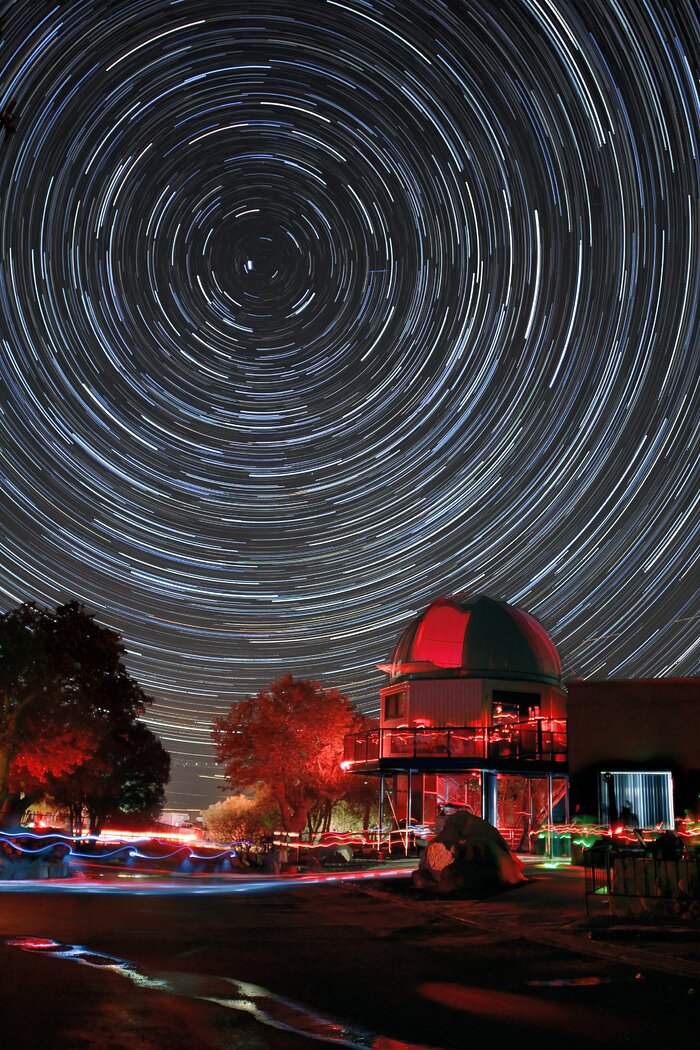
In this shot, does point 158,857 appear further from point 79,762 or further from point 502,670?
point 502,670

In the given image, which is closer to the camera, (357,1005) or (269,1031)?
(269,1031)

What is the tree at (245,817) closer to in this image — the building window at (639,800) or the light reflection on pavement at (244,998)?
the building window at (639,800)

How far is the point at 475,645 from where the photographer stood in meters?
45.0

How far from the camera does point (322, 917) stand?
57.9 feet

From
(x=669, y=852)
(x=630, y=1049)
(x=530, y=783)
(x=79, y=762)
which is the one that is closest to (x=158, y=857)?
(x=79, y=762)

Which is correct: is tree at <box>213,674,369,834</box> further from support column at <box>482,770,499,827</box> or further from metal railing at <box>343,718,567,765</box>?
support column at <box>482,770,499,827</box>

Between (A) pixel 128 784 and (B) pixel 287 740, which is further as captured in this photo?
(A) pixel 128 784

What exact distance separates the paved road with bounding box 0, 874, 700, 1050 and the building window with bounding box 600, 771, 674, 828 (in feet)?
39.7

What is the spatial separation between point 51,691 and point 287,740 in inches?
693

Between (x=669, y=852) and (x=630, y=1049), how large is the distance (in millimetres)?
10042

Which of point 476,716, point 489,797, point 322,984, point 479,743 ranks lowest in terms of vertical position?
point 322,984

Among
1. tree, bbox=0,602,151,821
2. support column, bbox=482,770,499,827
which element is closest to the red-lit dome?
support column, bbox=482,770,499,827

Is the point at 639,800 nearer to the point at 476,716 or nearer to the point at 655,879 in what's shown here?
the point at 655,879

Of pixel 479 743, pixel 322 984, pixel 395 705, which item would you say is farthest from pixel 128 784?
pixel 322 984
